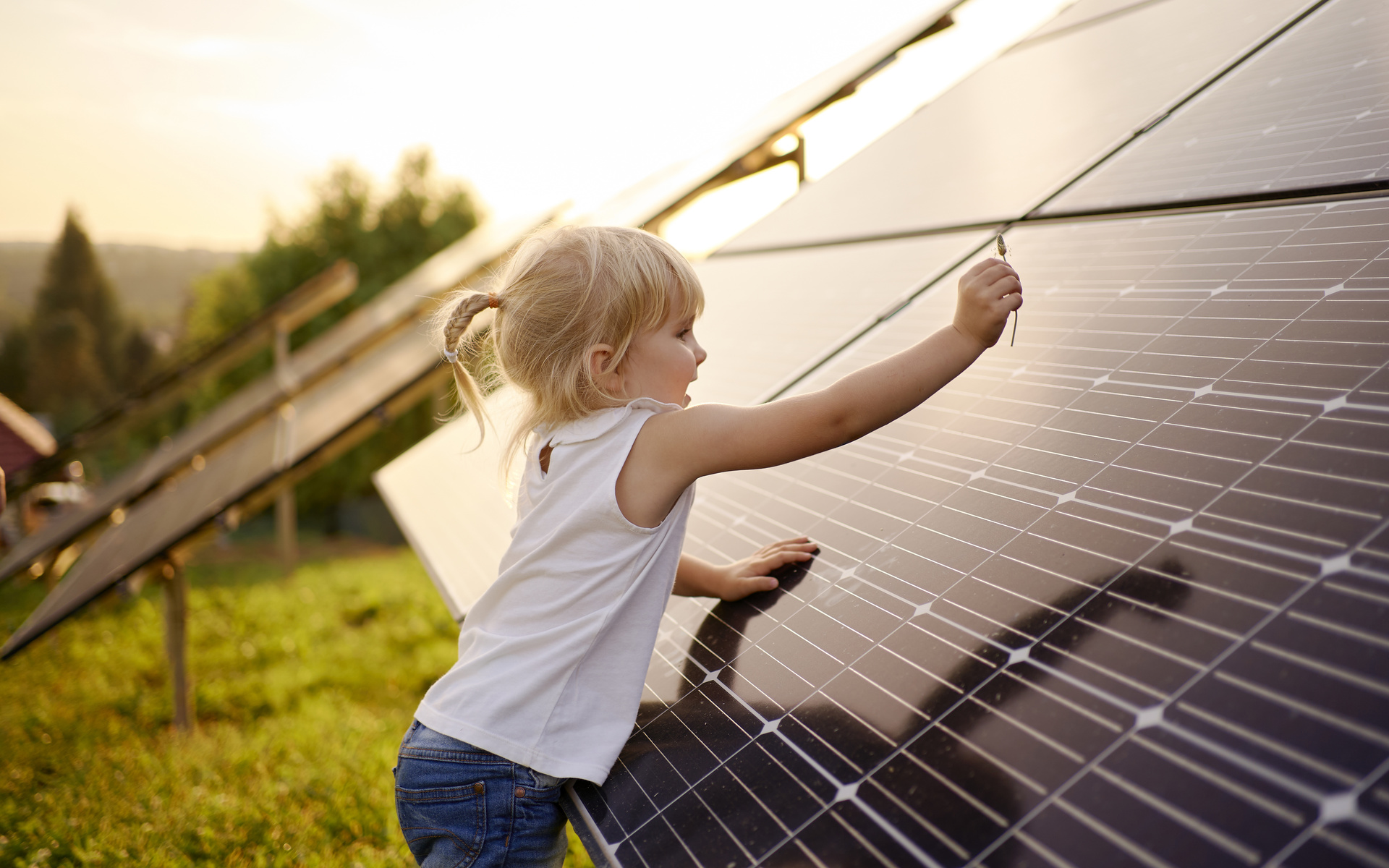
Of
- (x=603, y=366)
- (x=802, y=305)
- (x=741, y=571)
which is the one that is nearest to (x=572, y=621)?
(x=741, y=571)

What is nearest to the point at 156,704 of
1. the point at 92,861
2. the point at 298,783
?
the point at 298,783

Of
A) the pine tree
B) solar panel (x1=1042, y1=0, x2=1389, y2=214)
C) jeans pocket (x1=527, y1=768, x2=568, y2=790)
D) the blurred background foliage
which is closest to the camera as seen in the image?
jeans pocket (x1=527, y1=768, x2=568, y2=790)

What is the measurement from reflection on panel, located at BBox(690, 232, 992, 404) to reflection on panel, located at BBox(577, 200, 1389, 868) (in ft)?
2.13

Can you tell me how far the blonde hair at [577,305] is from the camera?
1.91 metres

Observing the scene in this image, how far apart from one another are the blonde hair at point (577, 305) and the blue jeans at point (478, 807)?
741 mm

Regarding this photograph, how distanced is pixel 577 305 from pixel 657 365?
0.23 meters

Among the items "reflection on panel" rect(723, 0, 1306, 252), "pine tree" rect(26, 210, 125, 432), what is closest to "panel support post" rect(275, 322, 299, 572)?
"reflection on panel" rect(723, 0, 1306, 252)

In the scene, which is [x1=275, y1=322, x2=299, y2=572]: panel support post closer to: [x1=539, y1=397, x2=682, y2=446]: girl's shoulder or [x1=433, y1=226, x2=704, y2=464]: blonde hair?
[x1=433, y1=226, x2=704, y2=464]: blonde hair

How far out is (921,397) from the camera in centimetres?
170

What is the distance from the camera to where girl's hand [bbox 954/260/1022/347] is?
5.34ft

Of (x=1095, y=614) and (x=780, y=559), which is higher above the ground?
(x=1095, y=614)

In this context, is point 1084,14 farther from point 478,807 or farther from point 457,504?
point 478,807

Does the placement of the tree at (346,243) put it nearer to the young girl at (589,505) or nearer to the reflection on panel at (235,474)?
the reflection on panel at (235,474)

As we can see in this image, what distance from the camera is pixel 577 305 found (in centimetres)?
191
